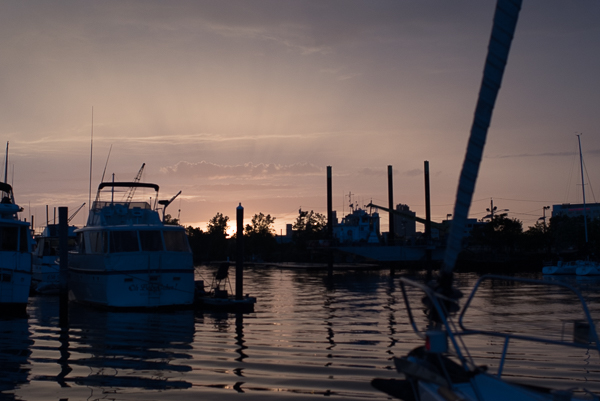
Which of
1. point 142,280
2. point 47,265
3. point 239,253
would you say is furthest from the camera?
point 47,265

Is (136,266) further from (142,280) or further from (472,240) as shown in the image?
(472,240)

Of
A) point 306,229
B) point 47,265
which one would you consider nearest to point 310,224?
point 306,229

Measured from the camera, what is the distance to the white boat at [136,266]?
25.9 metres

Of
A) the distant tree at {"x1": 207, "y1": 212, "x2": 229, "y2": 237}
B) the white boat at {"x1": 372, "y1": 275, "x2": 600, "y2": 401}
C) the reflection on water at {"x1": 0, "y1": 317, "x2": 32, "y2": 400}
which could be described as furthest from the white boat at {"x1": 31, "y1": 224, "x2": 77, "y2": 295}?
the distant tree at {"x1": 207, "y1": 212, "x2": 229, "y2": 237}

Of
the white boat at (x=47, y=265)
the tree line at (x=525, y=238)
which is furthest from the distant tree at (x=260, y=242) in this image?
the white boat at (x=47, y=265)

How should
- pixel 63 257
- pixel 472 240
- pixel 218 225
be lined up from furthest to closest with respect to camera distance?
1. pixel 218 225
2. pixel 472 240
3. pixel 63 257

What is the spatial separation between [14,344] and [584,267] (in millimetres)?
60359

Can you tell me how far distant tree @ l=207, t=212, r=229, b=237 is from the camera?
157950 mm

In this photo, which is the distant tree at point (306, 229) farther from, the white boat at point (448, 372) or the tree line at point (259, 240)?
the white boat at point (448, 372)

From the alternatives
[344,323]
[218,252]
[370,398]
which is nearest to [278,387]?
[370,398]

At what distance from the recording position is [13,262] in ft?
77.9

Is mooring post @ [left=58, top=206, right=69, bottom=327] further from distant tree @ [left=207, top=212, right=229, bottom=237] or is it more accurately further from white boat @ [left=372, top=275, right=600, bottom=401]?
distant tree @ [left=207, top=212, right=229, bottom=237]

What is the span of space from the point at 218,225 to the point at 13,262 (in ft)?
451

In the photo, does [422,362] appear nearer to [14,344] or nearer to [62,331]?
[14,344]
